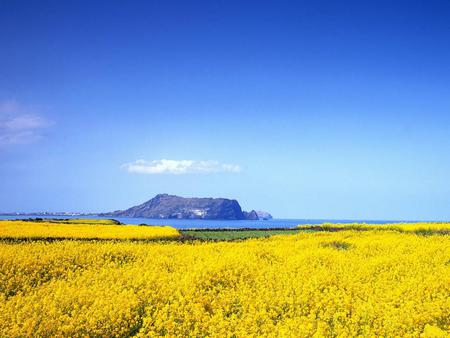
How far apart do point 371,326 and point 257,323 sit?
2.53m

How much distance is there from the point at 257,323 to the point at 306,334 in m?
1.63

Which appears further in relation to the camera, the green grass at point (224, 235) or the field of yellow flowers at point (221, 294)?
the green grass at point (224, 235)

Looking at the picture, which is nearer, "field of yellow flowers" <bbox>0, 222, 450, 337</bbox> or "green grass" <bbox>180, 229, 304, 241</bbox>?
"field of yellow flowers" <bbox>0, 222, 450, 337</bbox>

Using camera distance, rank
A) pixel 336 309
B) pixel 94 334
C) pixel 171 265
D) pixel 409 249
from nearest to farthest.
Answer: pixel 94 334 < pixel 336 309 < pixel 171 265 < pixel 409 249

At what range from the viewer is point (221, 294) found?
1120 centimetres

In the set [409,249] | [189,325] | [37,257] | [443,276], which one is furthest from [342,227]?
[189,325]

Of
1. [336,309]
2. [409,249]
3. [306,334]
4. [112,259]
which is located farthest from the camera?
[409,249]

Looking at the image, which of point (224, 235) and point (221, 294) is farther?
point (224, 235)

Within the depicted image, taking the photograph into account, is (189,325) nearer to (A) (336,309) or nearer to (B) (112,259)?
(A) (336,309)

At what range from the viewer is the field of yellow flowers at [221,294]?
8.30 m

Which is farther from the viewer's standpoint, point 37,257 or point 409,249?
point 409,249

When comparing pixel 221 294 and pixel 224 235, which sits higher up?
pixel 224 235

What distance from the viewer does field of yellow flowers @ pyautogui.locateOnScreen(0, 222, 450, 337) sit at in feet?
27.2

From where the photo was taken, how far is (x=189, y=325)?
852 centimetres
